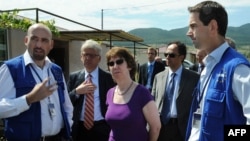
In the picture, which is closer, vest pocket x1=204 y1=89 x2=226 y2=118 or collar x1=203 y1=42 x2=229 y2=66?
vest pocket x1=204 y1=89 x2=226 y2=118

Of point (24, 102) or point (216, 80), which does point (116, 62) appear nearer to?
point (24, 102)

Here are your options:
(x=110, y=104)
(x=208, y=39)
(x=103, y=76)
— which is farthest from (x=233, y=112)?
(x=103, y=76)

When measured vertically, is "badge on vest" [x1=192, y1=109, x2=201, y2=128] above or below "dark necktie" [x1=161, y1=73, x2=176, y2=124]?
above

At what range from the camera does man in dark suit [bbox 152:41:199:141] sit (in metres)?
4.36

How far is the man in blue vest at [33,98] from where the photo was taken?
287 centimetres

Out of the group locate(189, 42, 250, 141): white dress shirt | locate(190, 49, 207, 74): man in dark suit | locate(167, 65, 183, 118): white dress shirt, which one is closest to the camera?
locate(189, 42, 250, 141): white dress shirt

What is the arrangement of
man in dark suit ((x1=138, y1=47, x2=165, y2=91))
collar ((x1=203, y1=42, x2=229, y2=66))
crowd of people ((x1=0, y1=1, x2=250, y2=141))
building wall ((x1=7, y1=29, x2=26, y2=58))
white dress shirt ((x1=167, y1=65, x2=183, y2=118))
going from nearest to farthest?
1. crowd of people ((x1=0, y1=1, x2=250, y2=141))
2. collar ((x1=203, y1=42, x2=229, y2=66))
3. white dress shirt ((x1=167, y1=65, x2=183, y2=118))
4. building wall ((x1=7, y1=29, x2=26, y2=58))
5. man in dark suit ((x1=138, y1=47, x2=165, y2=91))

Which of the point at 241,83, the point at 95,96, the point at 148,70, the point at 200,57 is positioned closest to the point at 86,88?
the point at 95,96

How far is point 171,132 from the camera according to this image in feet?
14.4

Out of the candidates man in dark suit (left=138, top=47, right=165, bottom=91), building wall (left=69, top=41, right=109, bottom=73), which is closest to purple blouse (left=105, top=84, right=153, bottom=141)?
man in dark suit (left=138, top=47, right=165, bottom=91)

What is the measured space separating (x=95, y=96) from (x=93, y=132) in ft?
1.50

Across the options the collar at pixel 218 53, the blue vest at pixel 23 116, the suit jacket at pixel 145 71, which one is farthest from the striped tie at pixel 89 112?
the suit jacket at pixel 145 71

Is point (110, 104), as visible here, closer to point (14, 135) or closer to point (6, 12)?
point (14, 135)

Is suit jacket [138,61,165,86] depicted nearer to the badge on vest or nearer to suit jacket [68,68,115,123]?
suit jacket [68,68,115,123]
